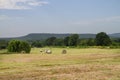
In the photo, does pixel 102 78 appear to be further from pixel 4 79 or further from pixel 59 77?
pixel 4 79

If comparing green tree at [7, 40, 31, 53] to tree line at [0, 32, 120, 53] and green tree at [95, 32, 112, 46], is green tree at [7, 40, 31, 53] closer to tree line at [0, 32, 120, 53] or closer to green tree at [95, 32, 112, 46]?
tree line at [0, 32, 120, 53]

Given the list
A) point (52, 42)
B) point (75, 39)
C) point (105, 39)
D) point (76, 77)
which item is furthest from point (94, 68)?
point (52, 42)

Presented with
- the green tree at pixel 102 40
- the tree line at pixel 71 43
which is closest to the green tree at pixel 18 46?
the tree line at pixel 71 43

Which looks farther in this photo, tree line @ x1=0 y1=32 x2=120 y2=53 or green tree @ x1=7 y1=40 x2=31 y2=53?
tree line @ x1=0 y1=32 x2=120 y2=53

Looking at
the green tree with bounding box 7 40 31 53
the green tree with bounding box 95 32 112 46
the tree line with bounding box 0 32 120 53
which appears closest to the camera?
the green tree with bounding box 7 40 31 53

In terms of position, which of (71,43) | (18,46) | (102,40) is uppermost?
(18,46)

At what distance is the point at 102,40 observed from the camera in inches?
4665

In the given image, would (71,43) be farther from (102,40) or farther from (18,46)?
(18,46)

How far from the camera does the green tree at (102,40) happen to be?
4601 inches

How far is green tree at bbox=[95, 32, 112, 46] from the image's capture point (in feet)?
383

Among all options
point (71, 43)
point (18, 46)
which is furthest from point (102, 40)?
point (18, 46)

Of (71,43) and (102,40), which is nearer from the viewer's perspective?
(102,40)

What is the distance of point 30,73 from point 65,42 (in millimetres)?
121474

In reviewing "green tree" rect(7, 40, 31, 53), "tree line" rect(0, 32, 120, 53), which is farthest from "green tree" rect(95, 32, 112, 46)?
"green tree" rect(7, 40, 31, 53)
